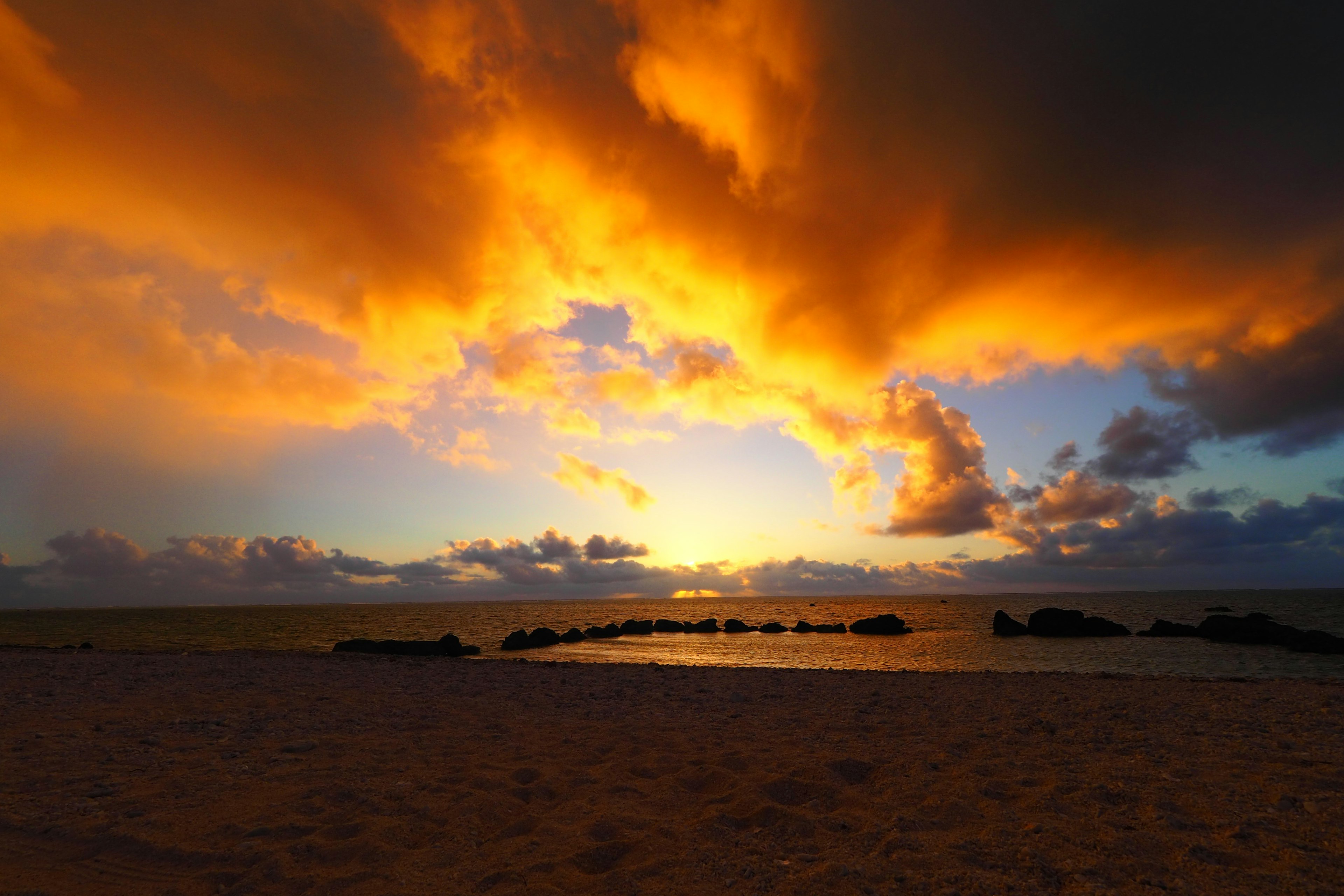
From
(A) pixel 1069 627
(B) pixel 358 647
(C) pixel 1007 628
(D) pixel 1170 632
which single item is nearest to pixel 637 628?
(C) pixel 1007 628

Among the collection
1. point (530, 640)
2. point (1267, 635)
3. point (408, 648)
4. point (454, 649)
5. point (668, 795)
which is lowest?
point (530, 640)

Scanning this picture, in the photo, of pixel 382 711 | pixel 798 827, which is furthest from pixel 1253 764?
pixel 382 711

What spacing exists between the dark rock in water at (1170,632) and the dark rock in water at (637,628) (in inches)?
1550

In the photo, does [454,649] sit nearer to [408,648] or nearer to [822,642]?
[408,648]

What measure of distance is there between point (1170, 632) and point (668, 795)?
4887 centimetres

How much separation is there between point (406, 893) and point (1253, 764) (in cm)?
988

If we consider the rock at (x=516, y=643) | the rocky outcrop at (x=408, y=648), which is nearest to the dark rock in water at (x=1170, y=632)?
the rock at (x=516, y=643)

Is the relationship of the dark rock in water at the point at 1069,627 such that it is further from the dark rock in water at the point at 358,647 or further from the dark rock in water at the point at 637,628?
the dark rock in water at the point at 358,647

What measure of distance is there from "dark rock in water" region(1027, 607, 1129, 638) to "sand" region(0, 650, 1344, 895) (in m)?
33.0

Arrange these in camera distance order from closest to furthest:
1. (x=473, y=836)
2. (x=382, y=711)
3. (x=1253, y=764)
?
(x=473, y=836) → (x=1253, y=764) → (x=382, y=711)

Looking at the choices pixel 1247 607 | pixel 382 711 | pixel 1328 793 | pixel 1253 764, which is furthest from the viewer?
pixel 1247 607

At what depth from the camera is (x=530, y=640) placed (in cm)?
3734

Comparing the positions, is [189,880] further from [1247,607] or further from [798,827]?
[1247,607]

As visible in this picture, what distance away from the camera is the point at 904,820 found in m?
5.52
